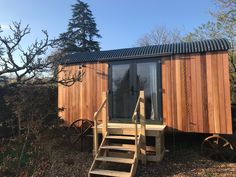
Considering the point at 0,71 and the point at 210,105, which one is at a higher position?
the point at 0,71

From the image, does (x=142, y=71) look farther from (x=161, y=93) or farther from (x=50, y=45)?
(x=50, y=45)

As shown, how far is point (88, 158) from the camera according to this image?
241 inches

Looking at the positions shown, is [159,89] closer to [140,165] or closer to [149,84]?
[149,84]

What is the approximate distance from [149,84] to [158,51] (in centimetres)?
104

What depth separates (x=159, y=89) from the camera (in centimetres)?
649

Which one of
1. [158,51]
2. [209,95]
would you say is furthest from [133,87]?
[209,95]

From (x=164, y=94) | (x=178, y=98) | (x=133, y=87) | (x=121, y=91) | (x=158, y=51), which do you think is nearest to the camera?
(x=178, y=98)

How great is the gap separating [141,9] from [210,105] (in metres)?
7.80

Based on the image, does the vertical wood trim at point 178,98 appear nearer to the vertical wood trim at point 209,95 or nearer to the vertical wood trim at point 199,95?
the vertical wood trim at point 199,95

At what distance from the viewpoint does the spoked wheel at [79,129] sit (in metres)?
7.13

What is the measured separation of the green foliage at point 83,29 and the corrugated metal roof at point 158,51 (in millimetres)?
12926

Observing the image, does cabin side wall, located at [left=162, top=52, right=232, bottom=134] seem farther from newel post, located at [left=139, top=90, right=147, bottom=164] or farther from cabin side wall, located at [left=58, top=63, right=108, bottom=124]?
cabin side wall, located at [left=58, top=63, right=108, bottom=124]

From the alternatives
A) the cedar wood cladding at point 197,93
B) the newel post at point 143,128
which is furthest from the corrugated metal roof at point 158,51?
the newel post at point 143,128

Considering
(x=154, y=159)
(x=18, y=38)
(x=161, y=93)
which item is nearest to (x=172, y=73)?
(x=161, y=93)
